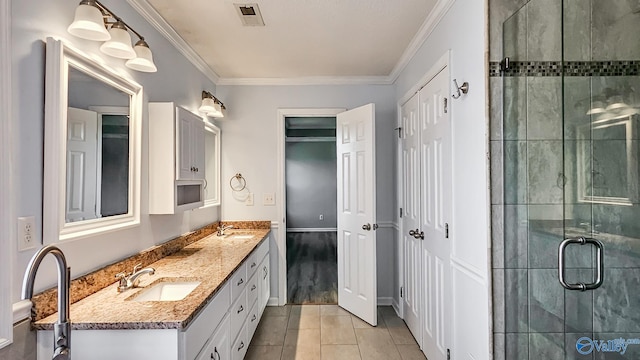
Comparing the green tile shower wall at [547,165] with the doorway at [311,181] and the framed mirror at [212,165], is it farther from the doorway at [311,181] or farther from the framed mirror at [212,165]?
the doorway at [311,181]

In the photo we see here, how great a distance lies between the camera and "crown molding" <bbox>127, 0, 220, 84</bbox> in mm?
2069

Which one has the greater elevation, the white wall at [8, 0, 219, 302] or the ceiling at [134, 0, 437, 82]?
the ceiling at [134, 0, 437, 82]

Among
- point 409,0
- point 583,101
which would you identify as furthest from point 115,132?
point 583,101

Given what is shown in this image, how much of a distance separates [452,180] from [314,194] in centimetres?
611

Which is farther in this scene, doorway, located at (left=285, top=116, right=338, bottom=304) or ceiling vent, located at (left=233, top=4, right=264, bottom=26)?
Result: doorway, located at (left=285, top=116, right=338, bottom=304)

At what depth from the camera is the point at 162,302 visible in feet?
4.87

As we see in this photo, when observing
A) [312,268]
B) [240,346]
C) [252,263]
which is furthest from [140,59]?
[312,268]

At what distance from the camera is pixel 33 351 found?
1263 millimetres

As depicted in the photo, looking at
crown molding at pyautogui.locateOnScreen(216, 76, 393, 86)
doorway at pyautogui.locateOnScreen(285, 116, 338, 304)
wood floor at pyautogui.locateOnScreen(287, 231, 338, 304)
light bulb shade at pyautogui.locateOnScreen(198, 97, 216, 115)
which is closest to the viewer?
light bulb shade at pyautogui.locateOnScreen(198, 97, 216, 115)

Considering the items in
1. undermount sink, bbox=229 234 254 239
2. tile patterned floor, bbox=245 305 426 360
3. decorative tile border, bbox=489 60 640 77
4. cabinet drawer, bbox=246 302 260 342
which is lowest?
tile patterned floor, bbox=245 305 426 360

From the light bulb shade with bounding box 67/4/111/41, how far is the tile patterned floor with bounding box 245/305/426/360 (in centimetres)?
234

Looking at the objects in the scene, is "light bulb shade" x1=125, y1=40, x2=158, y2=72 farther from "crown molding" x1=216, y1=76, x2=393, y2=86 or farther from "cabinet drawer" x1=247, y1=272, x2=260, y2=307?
"crown molding" x1=216, y1=76, x2=393, y2=86

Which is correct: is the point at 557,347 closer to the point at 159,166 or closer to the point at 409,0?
the point at 409,0

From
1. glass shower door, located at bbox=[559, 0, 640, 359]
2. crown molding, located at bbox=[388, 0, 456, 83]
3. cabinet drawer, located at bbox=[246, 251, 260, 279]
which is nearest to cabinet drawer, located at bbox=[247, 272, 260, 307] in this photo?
cabinet drawer, located at bbox=[246, 251, 260, 279]
